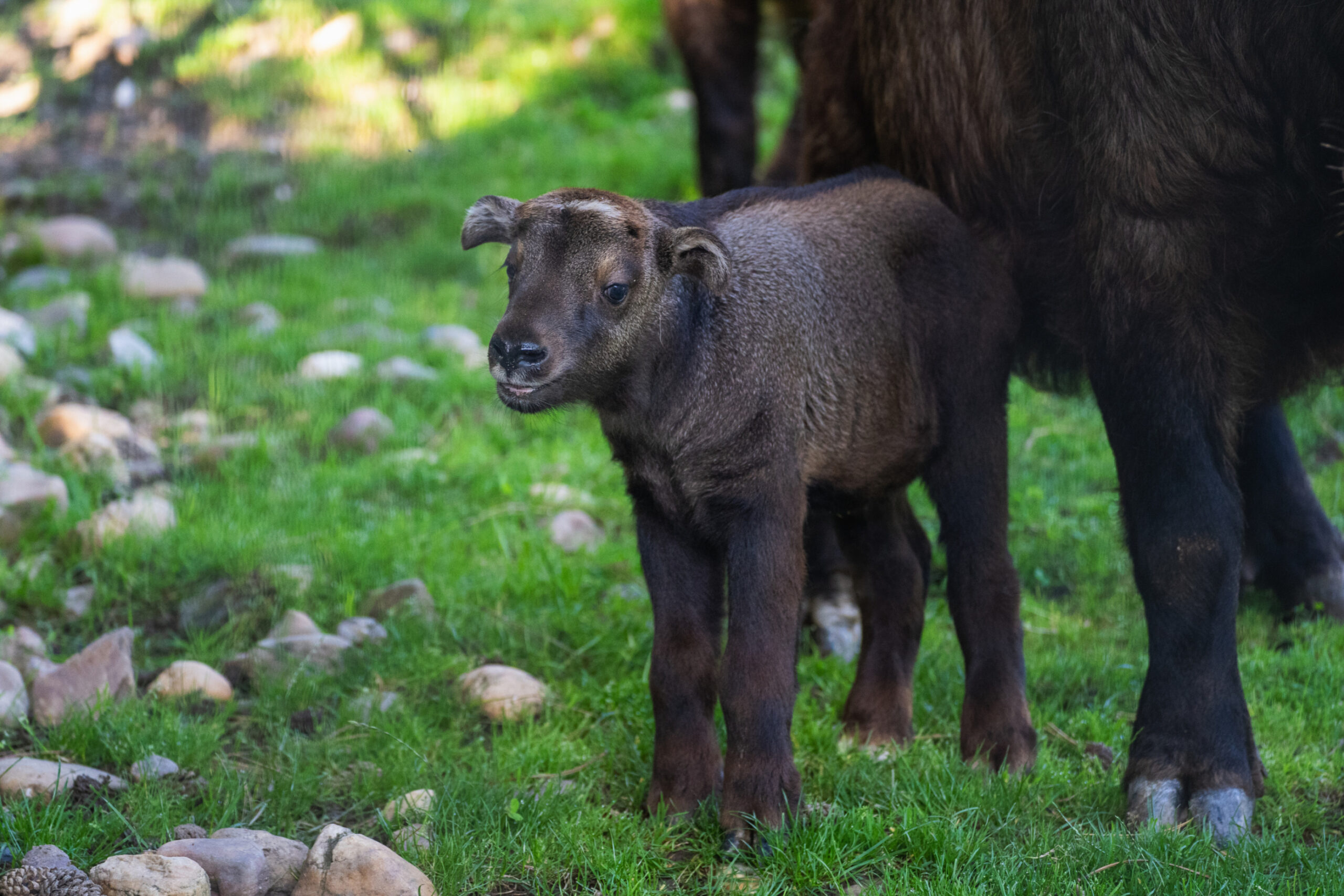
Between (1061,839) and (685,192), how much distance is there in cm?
673

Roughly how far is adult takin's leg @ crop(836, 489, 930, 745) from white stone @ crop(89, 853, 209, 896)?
182 centimetres

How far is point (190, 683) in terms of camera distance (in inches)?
172

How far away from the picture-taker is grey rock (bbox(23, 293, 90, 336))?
Result: 7.34m

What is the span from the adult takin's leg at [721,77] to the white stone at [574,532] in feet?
7.33

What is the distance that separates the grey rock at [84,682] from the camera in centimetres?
413

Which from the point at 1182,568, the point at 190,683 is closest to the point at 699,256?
the point at 1182,568

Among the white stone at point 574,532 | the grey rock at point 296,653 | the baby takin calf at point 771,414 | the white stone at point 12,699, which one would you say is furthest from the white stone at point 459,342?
the baby takin calf at point 771,414

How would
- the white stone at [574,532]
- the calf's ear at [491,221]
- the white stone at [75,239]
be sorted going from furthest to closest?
the white stone at [75,239]
the white stone at [574,532]
the calf's ear at [491,221]

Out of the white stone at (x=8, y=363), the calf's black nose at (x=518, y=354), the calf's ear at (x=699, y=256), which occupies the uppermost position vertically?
the calf's ear at (x=699, y=256)

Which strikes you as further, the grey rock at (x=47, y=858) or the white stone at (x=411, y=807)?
the white stone at (x=411, y=807)

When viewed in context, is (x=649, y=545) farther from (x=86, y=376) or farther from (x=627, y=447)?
(x=86, y=376)

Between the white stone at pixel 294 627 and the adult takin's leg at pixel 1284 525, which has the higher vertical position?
the white stone at pixel 294 627

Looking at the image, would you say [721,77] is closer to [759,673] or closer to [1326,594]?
[1326,594]

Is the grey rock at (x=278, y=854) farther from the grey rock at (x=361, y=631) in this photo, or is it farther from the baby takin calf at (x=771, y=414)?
the grey rock at (x=361, y=631)
